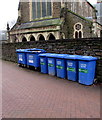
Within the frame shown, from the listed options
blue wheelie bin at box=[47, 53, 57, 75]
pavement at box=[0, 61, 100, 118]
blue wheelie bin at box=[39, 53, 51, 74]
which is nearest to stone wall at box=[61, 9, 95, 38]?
blue wheelie bin at box=[39, 53, 51, 74]

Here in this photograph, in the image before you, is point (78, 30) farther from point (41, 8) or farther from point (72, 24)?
point (41, 8)


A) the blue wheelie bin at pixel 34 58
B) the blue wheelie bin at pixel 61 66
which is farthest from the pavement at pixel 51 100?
the blue wheelie bin at pixel 34 58

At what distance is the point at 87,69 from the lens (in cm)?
586

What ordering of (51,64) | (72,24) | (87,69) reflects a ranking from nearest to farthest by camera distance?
(87,69)
(51,64)
(72,24)

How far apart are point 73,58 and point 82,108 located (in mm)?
2855

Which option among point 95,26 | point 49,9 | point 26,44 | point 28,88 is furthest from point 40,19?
point 28,88

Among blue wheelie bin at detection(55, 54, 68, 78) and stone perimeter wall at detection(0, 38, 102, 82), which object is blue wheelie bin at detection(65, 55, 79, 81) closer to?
blue wheelie bin at detection(55, 54, 68, 78)

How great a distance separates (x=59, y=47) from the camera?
8.69m

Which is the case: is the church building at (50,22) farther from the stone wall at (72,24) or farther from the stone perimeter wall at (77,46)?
the stone perimeter wall at (77,46)

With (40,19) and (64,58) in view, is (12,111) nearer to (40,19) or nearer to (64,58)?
(64,58)

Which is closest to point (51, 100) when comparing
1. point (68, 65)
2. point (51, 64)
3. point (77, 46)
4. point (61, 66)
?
point (68, 65)

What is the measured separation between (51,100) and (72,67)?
2.47 m

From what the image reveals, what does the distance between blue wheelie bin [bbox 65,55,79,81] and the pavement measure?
401 mm

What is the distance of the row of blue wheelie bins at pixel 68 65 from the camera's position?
5.94 meters
